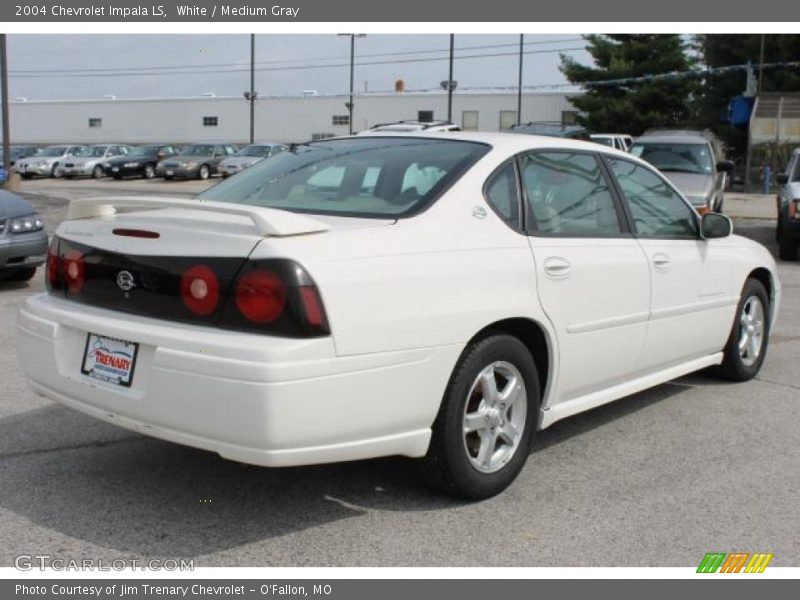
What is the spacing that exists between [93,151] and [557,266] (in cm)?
3723

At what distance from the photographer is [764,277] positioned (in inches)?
238

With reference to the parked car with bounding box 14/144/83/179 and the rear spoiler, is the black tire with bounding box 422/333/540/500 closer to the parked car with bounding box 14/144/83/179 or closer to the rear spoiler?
the rear spoiler

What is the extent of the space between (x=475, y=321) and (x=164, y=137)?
63.0 m

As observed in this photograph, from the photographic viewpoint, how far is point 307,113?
57.0m

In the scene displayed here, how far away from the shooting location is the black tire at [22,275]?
9.40 meters

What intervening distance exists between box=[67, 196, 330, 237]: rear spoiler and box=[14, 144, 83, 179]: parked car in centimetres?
3592

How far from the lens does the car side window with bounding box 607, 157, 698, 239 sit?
4.76 m

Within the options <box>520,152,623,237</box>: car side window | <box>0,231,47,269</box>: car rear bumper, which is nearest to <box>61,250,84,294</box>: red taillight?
<box>520,152,623,237</box>: car side window

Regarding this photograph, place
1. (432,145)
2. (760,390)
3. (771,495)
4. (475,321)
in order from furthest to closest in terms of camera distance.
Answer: (760,390), (432,145), (771,495), (475,321)

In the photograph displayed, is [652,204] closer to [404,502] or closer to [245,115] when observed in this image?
[404,502]

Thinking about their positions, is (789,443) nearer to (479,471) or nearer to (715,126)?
(479,471)

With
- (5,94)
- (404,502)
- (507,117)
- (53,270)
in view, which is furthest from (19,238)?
(507,117)

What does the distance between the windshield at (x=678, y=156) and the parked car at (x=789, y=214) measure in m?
1.62

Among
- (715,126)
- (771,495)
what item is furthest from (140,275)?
(715,126)
